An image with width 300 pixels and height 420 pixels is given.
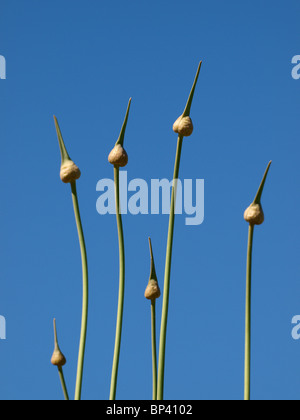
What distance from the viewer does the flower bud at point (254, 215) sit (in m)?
0.82

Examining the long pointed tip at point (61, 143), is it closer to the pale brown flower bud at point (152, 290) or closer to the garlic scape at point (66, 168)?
the garlic scape at point (66, 168)

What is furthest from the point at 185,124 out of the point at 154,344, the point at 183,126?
the point at 154,344

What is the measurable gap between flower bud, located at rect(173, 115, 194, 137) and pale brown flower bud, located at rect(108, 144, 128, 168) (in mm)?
64

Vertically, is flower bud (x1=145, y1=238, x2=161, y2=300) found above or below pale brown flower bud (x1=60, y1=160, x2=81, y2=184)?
below

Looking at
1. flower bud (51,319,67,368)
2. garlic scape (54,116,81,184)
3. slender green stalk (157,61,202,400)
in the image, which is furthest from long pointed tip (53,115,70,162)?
flower bud (51,319,67,368)

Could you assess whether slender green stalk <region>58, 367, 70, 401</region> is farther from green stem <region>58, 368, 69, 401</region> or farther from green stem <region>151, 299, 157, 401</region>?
green stem <region>151, 299, 157, 401</region>

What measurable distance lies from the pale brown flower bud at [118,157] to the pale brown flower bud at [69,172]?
1.8 inches

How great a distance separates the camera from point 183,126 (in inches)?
33.8

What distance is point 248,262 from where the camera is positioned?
2.68 feet

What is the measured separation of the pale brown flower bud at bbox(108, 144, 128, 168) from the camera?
33.8 inches

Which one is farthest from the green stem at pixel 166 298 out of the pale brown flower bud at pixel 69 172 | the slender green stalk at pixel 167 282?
the pale brown flower bud at pixel 69 172

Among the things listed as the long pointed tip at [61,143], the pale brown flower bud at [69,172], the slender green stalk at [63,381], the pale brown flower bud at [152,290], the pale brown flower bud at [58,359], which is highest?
the long pointed tip at [61,143]

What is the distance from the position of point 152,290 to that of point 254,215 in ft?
0.50
